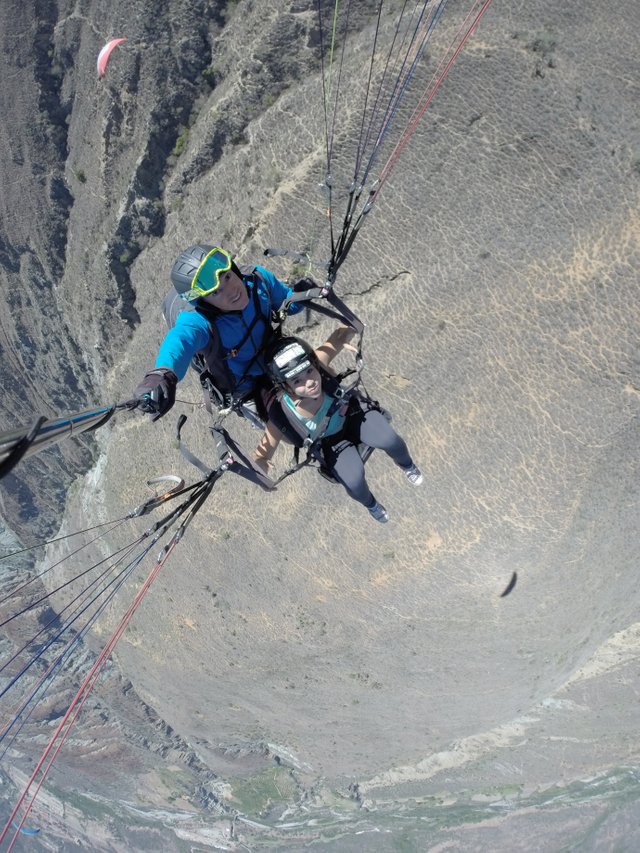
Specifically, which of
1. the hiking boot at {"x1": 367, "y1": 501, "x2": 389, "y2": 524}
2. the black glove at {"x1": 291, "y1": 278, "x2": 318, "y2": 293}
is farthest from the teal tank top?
the hiking boot at {"x1": 367, "y1": 501, "x2": 389, "y2": 524}

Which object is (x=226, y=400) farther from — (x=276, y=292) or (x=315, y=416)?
(x=276, y=292)

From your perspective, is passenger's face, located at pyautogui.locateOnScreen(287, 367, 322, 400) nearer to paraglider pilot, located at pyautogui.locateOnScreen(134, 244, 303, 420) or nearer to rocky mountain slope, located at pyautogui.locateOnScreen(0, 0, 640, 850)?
paraglider pilot, located at pyautogui.locateOnScreen(134, 244, 303, 420)

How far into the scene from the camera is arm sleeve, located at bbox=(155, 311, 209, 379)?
5.58 m

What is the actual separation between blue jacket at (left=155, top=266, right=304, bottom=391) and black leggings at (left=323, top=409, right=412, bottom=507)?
1483 millimetres

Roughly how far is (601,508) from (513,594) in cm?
260

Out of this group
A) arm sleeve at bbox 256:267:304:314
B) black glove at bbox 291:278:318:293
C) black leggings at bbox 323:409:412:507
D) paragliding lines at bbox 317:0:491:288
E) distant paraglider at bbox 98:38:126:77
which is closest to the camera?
arm sleeve at bbox 256:267:304:314

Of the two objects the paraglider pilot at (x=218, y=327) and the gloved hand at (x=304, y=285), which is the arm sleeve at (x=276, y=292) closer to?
the paraglider pilot at (x=218, y=327)

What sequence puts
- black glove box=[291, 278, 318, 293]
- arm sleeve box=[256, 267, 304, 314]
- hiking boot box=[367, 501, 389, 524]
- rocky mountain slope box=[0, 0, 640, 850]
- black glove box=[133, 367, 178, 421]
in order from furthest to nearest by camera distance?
rocky mountain slope box=[0, 0, 640, 850]
hiking boot box=[367, 501, 389, 524]
black glove box=[291, 278, 318, 293]
arm sleeve box=[256, 267, 304, 314]
black glove box=[133, 367, 178, 421]

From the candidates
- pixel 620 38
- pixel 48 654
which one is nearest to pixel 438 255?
pixel 620 38

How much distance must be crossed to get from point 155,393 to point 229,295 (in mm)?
1638

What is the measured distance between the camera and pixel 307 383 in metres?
6.30

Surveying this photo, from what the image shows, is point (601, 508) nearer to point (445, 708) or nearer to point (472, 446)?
point (472, 446)

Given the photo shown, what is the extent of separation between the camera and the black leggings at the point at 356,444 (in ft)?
24.7

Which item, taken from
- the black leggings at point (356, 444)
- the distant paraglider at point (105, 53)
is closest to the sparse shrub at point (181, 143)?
the distant paraglider at point (105, 53)
